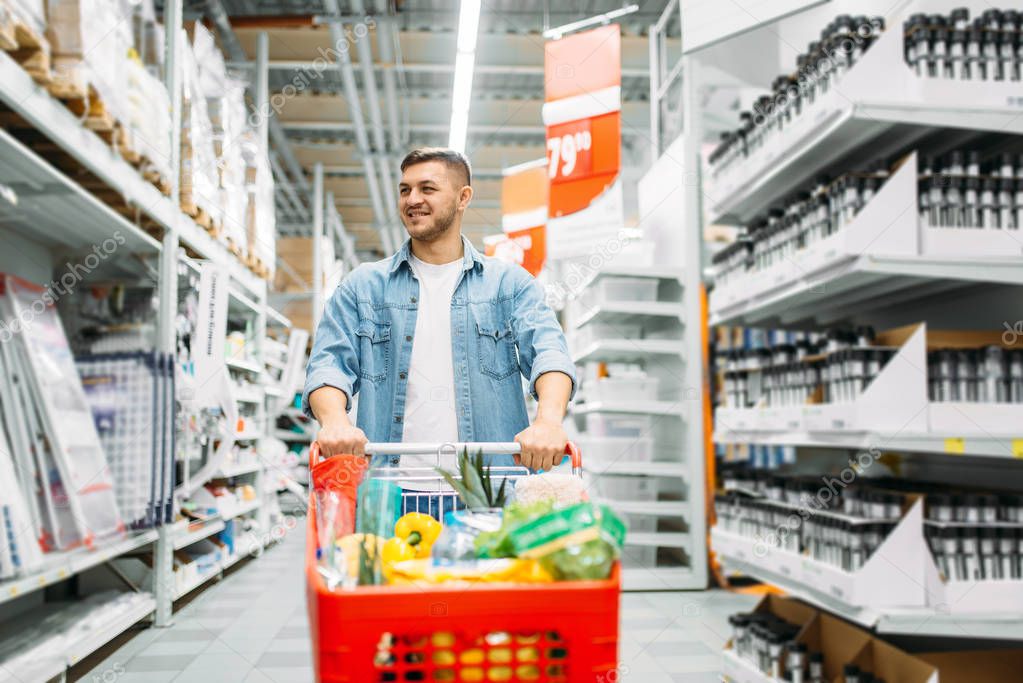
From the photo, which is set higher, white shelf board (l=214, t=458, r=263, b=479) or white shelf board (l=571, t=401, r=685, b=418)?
white shelf board (l=571, t=401, r=685, b=418)

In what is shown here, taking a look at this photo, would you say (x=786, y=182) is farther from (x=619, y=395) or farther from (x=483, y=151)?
(x=483, y=151)

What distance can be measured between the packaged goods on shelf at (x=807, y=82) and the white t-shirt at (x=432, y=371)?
4.64 feet

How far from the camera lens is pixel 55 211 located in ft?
12.5

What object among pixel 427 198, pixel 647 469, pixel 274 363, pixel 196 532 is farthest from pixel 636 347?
pixel 274 363

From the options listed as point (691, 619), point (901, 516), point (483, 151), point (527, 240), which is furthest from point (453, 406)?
point (483, 151)

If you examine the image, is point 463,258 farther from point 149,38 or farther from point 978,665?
point 149,38

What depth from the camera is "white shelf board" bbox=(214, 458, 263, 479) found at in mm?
5695

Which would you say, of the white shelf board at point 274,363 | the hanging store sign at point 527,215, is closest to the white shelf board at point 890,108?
the hanging store sign at point 527,215

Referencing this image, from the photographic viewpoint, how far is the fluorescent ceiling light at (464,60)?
265 inches

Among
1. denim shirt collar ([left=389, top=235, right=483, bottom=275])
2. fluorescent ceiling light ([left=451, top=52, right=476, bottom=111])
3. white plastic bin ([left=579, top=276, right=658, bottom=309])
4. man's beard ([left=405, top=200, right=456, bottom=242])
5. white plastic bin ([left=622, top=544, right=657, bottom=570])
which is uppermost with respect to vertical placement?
fluorescent ceiling light ([left=451, top=52, right=476, bottom=111])

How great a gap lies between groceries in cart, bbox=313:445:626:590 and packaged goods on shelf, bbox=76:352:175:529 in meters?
3.10

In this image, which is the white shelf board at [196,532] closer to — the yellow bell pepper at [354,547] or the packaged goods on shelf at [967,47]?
the yellow bell pepper at [354,547]

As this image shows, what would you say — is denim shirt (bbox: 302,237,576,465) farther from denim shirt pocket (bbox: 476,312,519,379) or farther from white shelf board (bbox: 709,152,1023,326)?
white shelf board (bbox: 709,152,1023,326)

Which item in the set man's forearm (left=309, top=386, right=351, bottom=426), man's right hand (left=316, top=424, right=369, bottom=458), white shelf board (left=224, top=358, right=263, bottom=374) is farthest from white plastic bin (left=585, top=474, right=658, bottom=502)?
man's right hand (left=316, top=424, right=369, bottom=458)
